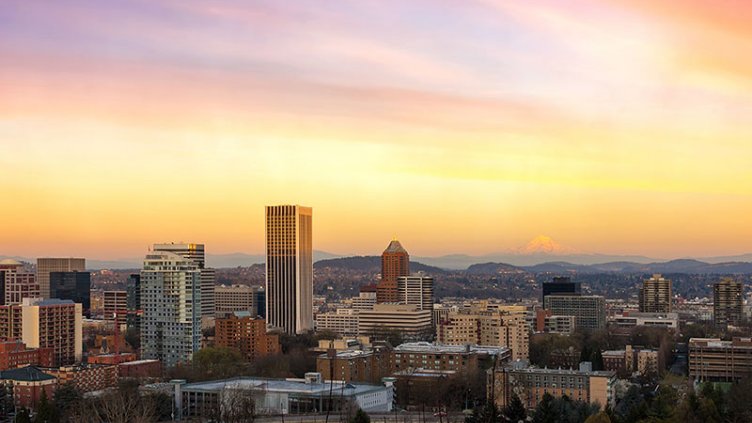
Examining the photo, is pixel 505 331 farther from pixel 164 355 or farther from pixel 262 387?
pixel 262 387

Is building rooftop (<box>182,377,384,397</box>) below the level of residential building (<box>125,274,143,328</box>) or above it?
below

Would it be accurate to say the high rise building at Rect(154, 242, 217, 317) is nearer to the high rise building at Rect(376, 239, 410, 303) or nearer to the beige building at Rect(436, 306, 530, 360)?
the high rise building at Rect(376, 239, 410, 303)

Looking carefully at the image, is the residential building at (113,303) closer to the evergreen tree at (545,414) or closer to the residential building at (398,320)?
the residential building at (398,320)

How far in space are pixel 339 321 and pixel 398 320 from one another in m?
9.04

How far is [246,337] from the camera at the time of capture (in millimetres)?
59188

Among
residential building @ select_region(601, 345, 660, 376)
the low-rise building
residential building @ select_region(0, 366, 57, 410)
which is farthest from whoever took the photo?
residential building @ select_region(601, 345, 660, 376)

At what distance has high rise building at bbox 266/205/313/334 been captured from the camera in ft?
272

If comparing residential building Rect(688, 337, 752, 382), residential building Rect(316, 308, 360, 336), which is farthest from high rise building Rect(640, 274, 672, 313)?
residential building Rect(688, 337, 752, 382)

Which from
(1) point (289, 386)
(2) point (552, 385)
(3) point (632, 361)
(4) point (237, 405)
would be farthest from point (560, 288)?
(4) point (237, 405)

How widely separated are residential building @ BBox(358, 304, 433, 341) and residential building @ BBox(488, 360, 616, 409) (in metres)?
31.1

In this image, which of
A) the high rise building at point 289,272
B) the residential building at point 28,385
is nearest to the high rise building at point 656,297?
the high rise building at point 289,272

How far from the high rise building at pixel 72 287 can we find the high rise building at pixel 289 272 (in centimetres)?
1885

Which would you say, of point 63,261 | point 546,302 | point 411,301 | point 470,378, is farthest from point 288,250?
point 470,378

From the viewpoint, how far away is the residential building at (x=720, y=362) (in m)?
50.9
